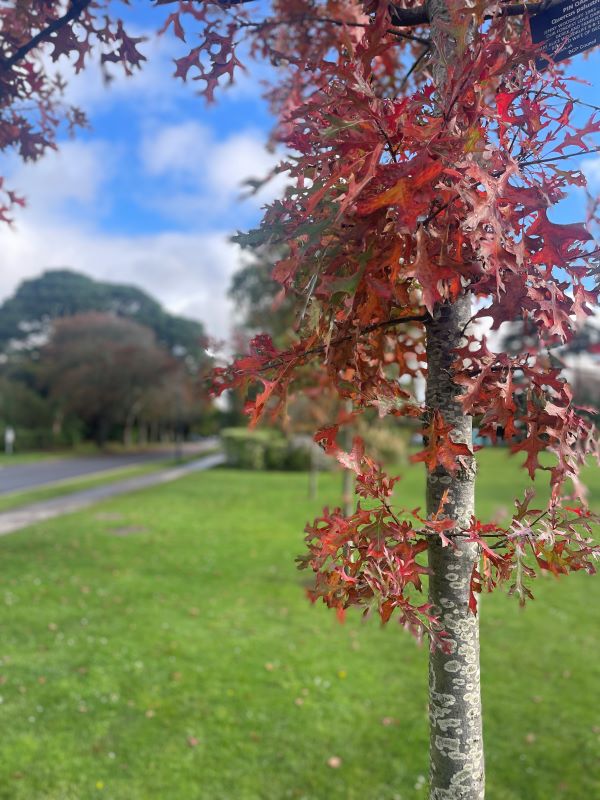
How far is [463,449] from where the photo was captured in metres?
1.68

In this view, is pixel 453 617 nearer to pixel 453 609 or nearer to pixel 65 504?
pixel 453 609

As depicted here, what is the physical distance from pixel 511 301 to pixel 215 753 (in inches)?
151

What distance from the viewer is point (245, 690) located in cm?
495

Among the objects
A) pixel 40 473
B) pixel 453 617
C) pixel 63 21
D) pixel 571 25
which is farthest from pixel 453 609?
pixel 40 473

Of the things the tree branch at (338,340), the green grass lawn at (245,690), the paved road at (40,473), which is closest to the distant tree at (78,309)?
the paved road at (40,473)

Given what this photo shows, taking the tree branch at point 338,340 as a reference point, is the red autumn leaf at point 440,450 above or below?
below

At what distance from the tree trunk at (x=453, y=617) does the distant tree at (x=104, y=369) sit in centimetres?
3625

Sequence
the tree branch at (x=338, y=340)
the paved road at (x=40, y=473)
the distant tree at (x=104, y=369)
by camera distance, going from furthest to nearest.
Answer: the distant tree at (x=104, y=369) → the paved road at (x=40, y=473) → the tree branch at (x=338, y=340)

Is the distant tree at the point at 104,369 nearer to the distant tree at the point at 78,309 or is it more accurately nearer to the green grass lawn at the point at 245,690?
the distant tree at the point at 78,309

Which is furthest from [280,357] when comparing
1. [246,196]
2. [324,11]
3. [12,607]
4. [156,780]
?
[12,607]

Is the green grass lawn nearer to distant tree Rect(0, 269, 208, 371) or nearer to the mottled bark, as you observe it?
Answer: the mottled bark

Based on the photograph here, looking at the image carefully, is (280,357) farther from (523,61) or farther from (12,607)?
(12,607)

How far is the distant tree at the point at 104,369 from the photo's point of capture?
37.6 meters

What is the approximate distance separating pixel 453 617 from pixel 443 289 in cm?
101
